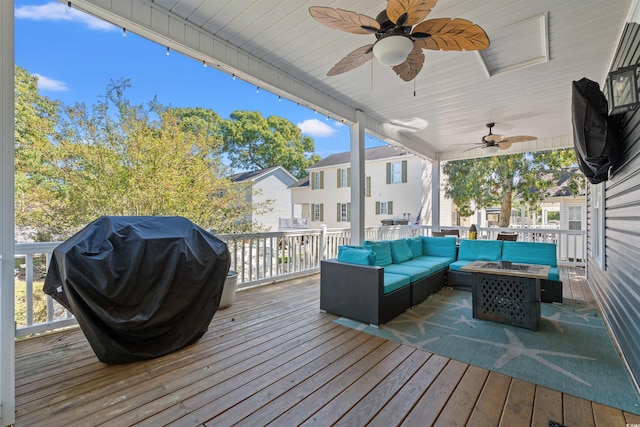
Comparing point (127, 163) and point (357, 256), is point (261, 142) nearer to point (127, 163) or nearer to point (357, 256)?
point (127, 163)

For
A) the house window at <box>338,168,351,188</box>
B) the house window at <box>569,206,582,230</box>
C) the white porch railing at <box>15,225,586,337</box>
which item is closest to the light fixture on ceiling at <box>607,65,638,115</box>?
the white porch railing at <box>15,225,586,337</box>

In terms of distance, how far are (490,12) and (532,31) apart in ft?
2.39

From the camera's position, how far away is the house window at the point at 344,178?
595 inches

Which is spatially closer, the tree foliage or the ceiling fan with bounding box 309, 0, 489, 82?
the ceiling fan with bounding box 309, 0, 489, 82

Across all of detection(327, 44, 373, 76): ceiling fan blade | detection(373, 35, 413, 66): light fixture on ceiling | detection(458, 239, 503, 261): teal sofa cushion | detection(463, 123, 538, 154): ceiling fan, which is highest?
detection(463, 123, 538, 154): ceiling fan

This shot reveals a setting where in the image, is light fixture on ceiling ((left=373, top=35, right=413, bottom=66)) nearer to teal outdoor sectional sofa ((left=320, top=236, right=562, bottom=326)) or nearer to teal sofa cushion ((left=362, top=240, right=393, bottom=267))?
teal outdoor sectional sofa ((left=320, top=236, right=562, bottom=326))

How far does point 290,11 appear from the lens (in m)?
2.79

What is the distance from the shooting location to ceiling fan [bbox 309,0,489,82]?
2037 millimetres

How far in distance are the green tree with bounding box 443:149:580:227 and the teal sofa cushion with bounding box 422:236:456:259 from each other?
21.9 ft

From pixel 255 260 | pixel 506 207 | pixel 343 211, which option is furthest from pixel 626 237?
pixel 343 211

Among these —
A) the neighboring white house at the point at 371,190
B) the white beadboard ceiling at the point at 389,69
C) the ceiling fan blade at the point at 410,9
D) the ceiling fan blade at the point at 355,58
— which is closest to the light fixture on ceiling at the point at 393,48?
the ceiling fan blade at the point at 410,9

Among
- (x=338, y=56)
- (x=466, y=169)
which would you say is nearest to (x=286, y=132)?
(x=466, y=169)

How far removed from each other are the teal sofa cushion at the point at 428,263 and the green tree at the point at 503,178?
23.7 ft

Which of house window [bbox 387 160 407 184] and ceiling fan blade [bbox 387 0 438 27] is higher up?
house window [bbox 387 160 407 184]
